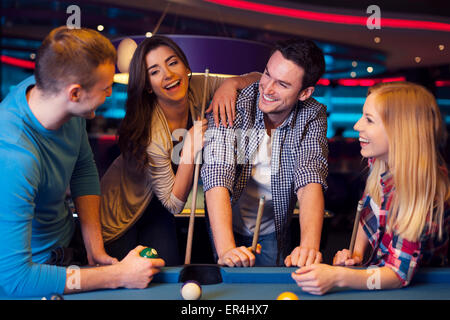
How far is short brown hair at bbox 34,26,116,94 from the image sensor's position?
133cm

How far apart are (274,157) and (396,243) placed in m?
0.76

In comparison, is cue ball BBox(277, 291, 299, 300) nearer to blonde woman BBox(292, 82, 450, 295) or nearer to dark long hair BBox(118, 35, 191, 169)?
blonde woman BBox(292, 82, 450, 295)

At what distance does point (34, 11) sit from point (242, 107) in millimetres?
4563

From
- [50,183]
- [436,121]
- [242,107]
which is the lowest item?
[50,183]

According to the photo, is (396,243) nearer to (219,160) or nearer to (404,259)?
(404,259)

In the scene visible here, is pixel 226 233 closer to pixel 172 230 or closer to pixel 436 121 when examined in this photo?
pixel 172 230

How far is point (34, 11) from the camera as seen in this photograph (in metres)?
5.69

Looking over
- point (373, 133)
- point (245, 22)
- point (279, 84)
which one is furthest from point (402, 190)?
point (245, 22)

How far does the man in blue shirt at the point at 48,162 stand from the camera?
1.25 meters

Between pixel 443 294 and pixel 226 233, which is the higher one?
pixel 226 233

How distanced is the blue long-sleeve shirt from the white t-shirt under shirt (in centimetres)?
75

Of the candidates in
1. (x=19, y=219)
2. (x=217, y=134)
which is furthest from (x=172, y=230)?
(x=19, y=219)

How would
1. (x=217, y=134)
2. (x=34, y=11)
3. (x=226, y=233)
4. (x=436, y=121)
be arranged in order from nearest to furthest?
(x=436, y=121), (x=226, y=233), (x=217, y=134), (x=34, y=11)
